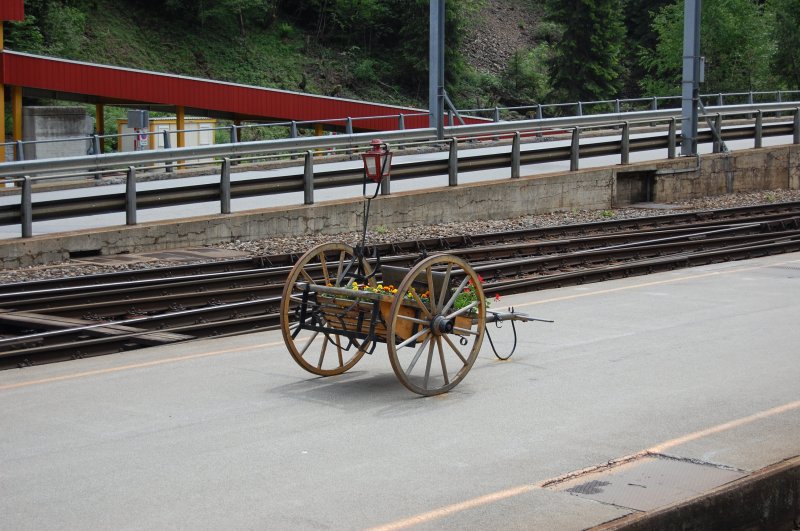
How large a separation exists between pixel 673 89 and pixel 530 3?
23.1 m

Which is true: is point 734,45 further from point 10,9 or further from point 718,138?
point 10,9

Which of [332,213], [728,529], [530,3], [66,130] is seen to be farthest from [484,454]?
[530,3]

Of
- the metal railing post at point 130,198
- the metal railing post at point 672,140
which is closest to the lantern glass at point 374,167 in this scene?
the metal railing post at point 130,198

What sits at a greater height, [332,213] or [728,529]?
[332,213]

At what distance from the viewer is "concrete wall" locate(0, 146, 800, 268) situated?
1714cm

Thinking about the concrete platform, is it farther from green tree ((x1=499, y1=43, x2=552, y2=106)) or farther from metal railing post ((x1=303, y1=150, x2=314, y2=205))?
green tree ((x1=499, y1=43, x2=552, y2=106))

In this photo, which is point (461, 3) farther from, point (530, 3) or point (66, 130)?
point (66, 130)

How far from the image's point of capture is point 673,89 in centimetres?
6362

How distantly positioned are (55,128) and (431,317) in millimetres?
28489

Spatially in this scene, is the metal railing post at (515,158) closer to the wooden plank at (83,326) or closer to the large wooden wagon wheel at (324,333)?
the wooden plank at (83,326)

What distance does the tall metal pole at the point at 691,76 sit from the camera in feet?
90.2

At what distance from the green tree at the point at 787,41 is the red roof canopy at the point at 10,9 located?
3747 centimetres

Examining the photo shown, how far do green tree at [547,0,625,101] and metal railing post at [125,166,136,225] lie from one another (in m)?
48.9

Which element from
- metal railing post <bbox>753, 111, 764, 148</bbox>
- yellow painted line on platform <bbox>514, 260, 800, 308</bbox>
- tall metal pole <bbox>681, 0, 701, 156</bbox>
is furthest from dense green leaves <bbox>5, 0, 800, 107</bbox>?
yellow painted line on platform <bbox>514, 260, 800, 308</bbox>
